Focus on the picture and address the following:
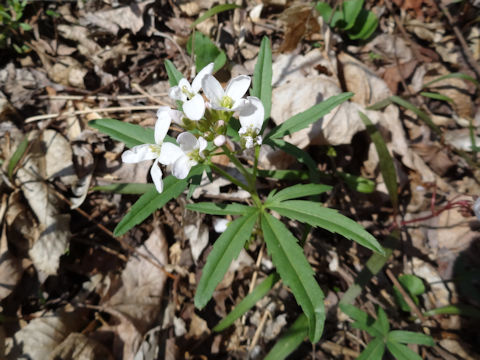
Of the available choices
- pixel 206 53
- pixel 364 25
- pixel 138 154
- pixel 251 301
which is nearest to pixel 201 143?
pixel 138 154

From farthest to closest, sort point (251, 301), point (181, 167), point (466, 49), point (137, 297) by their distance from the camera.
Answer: point (466, 49) < point (137, 297) < point (251, 301) < point (181, 167)

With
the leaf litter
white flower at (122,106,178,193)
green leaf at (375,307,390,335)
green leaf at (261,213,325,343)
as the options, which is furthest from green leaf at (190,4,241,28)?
green leaf at (375,307,390,335)

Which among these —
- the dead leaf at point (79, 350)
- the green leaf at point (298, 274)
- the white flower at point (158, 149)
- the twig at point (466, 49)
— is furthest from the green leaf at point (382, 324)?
the twig at point (466, 49)

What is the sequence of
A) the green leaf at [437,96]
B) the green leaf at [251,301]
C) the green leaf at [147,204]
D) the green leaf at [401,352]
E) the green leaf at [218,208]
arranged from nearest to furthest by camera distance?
the green leaf at [147,204] < the green leaf at [218,208] < the green leaf at [401,352] < the green leaf at [251,301] < the green leaf at [437,96]

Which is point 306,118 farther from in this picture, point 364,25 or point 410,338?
point 364,25

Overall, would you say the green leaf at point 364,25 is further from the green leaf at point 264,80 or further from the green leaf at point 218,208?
the green leaf at point 218,208

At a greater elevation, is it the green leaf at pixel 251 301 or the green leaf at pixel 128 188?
the green leaf at pixel 128 188

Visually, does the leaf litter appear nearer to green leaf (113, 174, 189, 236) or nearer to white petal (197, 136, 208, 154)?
green leaf (113, 174, 189, 236)
